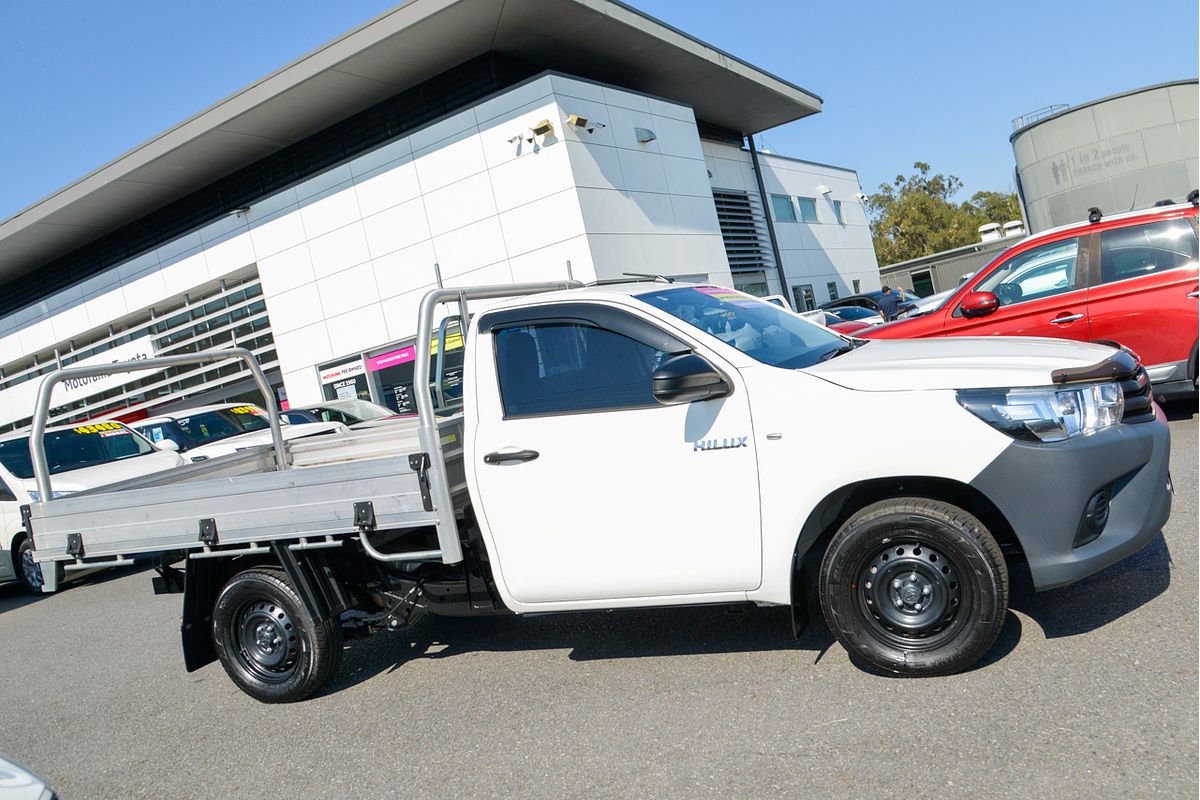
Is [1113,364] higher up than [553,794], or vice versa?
[1113,364]

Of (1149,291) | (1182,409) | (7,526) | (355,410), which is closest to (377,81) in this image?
(355,410)

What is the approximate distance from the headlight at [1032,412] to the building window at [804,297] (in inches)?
1069

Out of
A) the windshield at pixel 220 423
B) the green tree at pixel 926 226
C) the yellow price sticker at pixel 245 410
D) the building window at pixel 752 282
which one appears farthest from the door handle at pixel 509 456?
the green tree at pixel 926 226

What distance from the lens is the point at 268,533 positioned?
4.75m

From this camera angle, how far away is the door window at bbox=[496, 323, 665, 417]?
4090mm

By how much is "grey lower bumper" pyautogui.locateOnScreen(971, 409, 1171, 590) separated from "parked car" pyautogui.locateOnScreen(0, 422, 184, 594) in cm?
933

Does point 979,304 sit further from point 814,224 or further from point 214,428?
point 814,224

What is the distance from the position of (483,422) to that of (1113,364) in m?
2.75

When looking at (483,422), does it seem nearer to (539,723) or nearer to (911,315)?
(539,723)

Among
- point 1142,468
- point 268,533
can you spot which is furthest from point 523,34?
point 1142,468

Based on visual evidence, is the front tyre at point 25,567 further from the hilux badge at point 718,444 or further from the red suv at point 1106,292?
the red suv at point 1106,292

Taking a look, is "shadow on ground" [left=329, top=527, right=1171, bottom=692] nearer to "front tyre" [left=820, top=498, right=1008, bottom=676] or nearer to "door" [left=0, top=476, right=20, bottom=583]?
"front tyre" [left=820, top=498, right=1008, bottom=676]

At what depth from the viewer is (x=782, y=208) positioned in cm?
3094

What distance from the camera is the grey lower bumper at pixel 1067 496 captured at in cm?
344
